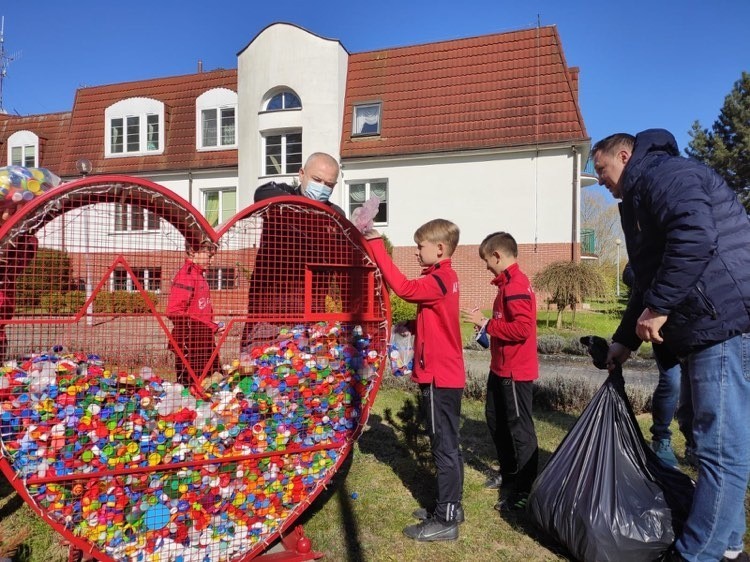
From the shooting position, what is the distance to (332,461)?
316 centimetres

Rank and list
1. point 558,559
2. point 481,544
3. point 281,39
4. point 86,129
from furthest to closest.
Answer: point 86,129 → point 281,39 → point 481,544 → point 558,559

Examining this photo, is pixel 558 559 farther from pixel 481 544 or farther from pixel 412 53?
pixel 412 53

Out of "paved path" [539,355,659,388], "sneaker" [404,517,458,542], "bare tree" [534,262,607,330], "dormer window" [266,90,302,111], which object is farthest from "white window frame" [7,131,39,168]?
"sneaker" [404,517,458,542]

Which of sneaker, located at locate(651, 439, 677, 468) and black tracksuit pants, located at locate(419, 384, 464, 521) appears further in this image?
sneaker, located at locate(651, 439, 677, 468)

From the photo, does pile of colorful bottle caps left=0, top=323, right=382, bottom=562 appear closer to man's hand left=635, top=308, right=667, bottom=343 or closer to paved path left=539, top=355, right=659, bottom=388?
man's hand left=635, top=308, right=667, bottom=343

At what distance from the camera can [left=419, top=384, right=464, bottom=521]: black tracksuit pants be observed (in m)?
3.31

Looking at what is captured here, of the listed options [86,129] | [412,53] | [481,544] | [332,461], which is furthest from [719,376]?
[86,129]

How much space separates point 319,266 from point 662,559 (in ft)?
7.59

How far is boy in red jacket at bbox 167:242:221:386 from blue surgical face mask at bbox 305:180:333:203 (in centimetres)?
81

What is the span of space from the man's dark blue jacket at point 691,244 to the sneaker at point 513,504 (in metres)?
1.57

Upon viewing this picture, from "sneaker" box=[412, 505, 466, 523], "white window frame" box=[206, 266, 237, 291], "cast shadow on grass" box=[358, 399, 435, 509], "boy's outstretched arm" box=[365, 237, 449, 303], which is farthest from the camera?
"cast shadow on grass" box=[358, 399, 435, 509]

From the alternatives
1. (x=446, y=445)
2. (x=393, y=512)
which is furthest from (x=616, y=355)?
(x=393, y=512)

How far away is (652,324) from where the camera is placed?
8.33 feet

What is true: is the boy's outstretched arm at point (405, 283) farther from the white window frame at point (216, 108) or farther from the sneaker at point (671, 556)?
the white window frame at point (216, 108)
